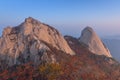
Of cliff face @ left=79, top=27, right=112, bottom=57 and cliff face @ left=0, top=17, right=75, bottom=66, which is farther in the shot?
cliff face @ left=79, top=27, right=112, bottom=57

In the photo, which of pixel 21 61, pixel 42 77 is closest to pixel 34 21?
pixel 21 61

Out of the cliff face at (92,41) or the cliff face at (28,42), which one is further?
the cliff face at (92,41)

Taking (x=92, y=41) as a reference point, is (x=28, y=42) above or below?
above

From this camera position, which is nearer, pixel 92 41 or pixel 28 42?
pixel 28 42

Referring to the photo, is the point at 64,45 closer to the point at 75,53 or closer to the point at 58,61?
the point at 75,53
